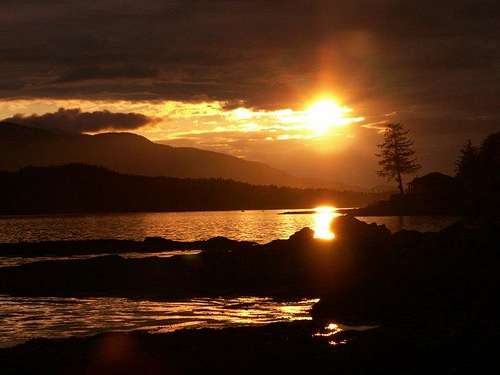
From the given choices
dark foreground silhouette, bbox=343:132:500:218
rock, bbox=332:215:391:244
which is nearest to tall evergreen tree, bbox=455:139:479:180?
dark foreground silhouette, bbox=343:132:500:218

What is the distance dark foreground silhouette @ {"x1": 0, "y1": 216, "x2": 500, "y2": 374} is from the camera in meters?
18.2

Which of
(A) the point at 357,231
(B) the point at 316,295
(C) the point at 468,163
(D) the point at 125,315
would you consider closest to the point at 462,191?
(C) the point at 468,163

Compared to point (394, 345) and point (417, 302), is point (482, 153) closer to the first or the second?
point (417, 302)

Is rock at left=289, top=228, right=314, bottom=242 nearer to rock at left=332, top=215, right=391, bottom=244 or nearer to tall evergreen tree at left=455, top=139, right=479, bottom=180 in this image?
rock at left=332, top=215, right=391, bottom=244

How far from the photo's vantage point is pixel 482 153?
4653 inches

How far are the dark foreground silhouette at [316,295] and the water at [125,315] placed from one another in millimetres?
2339

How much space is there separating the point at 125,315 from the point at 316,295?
10058mm

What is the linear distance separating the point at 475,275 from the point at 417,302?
11.8 feet

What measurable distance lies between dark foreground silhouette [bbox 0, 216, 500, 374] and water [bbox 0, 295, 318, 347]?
7.67 ft

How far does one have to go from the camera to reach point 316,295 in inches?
1346

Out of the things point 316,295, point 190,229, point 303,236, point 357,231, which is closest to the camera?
point 316,295

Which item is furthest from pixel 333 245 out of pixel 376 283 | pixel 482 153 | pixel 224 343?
pixel 482 153

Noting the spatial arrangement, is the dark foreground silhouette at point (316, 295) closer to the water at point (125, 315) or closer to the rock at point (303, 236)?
the rock at point (303, 236)

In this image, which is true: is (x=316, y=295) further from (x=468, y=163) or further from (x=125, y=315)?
(x=468, y=163)
